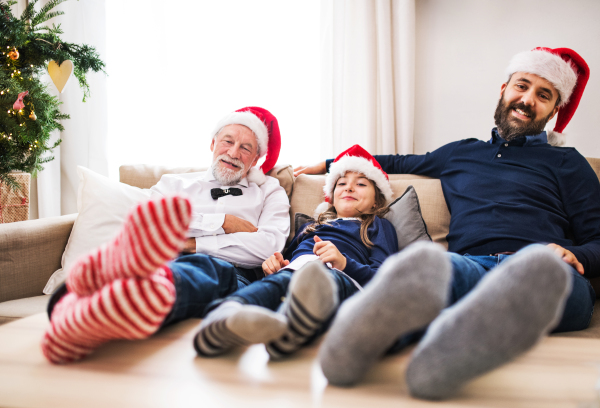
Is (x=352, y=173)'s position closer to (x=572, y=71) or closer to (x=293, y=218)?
(x=293, y=218)

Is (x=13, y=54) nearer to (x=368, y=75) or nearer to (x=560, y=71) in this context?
(x=368, y=75)

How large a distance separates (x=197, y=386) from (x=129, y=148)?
2409 millimetres

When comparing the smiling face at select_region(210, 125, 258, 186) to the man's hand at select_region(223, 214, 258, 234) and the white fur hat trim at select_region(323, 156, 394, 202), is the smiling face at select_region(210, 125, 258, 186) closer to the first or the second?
the man's hand at select_region(223, 214, 258, 234)

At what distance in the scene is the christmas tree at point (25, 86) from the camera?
1.53 m

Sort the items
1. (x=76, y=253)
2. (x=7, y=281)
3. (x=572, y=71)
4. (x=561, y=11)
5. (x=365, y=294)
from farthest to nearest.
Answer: (x=561, y=11) < (x=572, y=71) < (x=76, y=253) < (x=7, y=281) < (x=365, y=294)

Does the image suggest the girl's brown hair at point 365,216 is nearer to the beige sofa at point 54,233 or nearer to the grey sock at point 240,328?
the beige sofa at point 54,233

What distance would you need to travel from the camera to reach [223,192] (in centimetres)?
157

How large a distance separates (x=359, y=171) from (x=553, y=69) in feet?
2.92

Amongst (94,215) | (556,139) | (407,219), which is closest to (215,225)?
(94,215)

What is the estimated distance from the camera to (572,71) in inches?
60.8

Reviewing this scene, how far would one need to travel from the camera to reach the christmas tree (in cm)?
153

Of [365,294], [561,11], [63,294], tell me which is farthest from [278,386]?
[561,11]

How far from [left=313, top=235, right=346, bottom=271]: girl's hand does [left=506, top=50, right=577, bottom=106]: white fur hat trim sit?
46.1 inches

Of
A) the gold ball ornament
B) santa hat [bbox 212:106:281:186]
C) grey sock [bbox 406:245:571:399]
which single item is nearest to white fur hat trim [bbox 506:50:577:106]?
santa hat [bbox 212:106:281:186]
